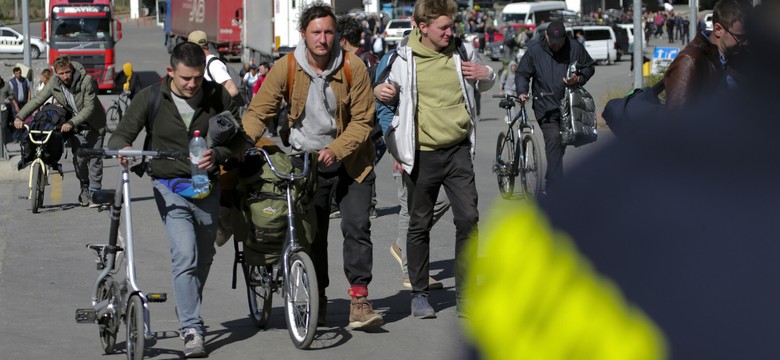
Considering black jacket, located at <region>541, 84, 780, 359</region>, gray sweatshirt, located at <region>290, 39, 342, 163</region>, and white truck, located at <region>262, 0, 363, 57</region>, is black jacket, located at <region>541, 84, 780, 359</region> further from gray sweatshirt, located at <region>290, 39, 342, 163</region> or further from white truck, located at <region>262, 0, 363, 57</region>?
white truck, located at <region>262, 0, 363, 57</region>

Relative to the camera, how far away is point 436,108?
695 centimetres

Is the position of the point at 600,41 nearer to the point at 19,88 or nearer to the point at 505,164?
the point at 19,88

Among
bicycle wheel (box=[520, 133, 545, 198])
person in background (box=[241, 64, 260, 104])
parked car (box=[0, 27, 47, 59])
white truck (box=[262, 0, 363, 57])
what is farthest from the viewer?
parked car (box=[0, 27, 47, 59])

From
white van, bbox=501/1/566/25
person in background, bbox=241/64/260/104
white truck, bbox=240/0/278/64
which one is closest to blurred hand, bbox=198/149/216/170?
person in background, bbox=241/64/260/104

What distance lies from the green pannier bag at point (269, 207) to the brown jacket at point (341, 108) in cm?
18

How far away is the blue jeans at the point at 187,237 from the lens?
241 inches

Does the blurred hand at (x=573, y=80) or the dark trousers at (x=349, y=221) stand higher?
the blurred hand at (x=573, y=80)

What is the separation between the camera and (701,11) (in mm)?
3105

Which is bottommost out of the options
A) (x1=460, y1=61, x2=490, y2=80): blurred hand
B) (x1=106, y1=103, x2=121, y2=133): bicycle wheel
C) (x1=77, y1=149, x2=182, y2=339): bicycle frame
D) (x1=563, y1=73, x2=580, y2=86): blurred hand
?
(x1=106, y1=103, x2=121, y2=133): bicycle wheel

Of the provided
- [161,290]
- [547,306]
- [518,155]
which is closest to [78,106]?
[518,155]

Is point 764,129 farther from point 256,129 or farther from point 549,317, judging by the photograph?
point 256,129

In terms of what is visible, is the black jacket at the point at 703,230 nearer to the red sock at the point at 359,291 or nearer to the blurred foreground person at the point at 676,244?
the blurred foreground person at the point at 676,244

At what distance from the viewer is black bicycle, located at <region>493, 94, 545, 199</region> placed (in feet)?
39.0

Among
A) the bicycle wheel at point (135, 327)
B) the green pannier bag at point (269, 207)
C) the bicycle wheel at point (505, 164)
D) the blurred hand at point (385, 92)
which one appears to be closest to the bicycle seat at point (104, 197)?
the bicycle wheel at point (135, 327)
